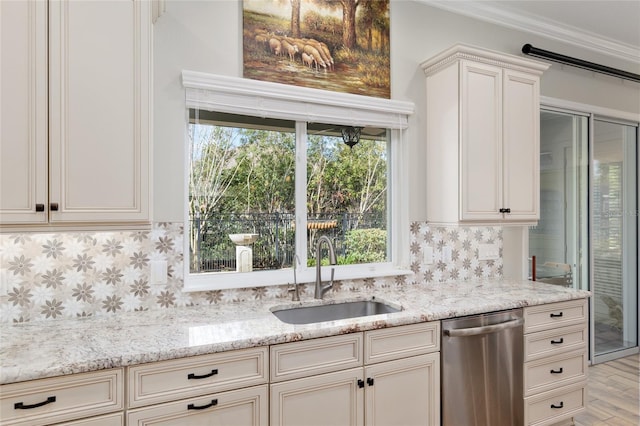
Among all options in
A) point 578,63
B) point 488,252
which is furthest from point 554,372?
point 578,63

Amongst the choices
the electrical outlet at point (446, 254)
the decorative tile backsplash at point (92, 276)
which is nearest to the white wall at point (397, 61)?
the decorative tile backsplash at point (92, 276)

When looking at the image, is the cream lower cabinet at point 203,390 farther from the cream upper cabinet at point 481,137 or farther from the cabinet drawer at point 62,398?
the cream upper cabinet at point 481,137

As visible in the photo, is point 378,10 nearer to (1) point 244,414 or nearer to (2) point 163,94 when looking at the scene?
(2) point 163,94

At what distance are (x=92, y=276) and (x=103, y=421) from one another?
2.54 feet

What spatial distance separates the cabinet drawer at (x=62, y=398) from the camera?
1.34 metres

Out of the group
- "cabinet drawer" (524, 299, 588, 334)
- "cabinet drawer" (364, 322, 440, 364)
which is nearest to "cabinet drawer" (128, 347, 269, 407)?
"cabinet drawer" (364, 322, 440, 364)

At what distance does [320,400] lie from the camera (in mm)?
1817

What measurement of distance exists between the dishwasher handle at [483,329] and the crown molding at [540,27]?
88.1 inches

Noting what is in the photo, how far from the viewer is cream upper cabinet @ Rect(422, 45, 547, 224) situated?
8.36 ft

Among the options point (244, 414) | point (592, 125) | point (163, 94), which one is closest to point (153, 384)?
point (244, 414)

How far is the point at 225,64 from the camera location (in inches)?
89.4

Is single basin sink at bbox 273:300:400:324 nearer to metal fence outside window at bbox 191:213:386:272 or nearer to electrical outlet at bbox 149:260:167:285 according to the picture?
metal fence outside window at bbox 191:213:386:272

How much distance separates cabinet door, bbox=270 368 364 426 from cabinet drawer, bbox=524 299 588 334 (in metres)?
1.16

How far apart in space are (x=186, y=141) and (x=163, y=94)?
0.27 metres
